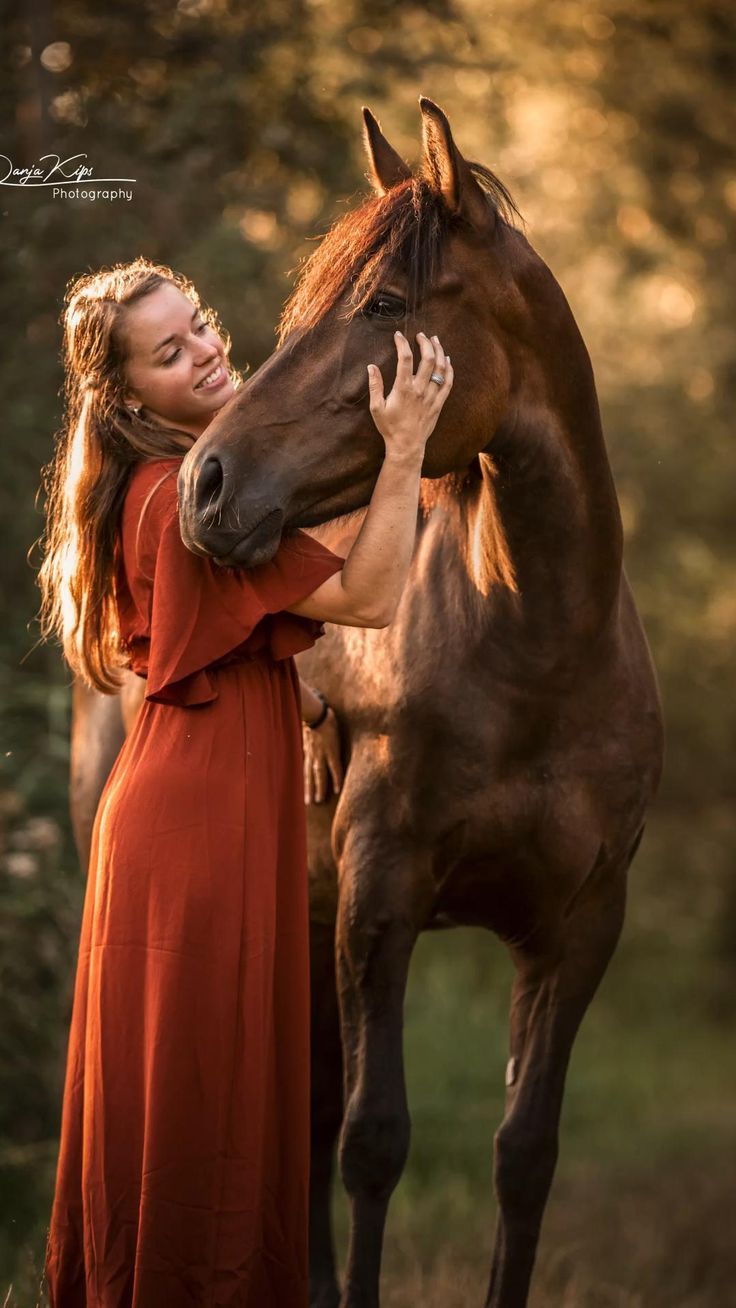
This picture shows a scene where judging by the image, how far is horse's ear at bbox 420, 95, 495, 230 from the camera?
281 cm

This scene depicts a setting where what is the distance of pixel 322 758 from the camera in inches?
149

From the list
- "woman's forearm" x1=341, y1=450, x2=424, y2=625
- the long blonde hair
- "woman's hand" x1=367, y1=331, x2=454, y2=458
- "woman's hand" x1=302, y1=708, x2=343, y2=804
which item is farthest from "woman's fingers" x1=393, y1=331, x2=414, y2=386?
"woman's hand" x1=302, y1=708, x2=343, y2=804

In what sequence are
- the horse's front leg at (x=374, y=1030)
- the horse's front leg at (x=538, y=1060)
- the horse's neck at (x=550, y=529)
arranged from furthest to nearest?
the horse's front leg at (x=538, y=1060), the horse's front leg at (x=374, y=1030), the horse's neck at (x=550, y=529)

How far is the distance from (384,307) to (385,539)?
1.50ft

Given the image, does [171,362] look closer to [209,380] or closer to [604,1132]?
[209,380]

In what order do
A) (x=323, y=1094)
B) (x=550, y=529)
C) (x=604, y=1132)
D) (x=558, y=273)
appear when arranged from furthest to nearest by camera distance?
1. (x=558, y=273)
2. (x=604, y=1132)
3. (x=323, y=1094)
4. (x=550, y=529)

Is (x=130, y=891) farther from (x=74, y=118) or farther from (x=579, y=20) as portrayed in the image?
(x=579, y=20)

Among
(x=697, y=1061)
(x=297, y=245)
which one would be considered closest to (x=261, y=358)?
(x=297, y=245)

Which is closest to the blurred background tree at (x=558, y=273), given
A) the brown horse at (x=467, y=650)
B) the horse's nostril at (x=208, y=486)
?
the brown horse at (x=467, y=650)

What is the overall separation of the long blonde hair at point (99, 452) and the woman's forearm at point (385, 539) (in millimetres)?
519

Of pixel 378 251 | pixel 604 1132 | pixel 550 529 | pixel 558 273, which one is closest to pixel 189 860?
pixel 550 529

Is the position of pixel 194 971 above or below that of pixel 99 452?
below

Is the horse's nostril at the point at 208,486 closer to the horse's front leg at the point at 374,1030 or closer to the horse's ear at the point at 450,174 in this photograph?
the horse's ear at the point at 450,174

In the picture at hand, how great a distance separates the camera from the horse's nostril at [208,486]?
260 cm
